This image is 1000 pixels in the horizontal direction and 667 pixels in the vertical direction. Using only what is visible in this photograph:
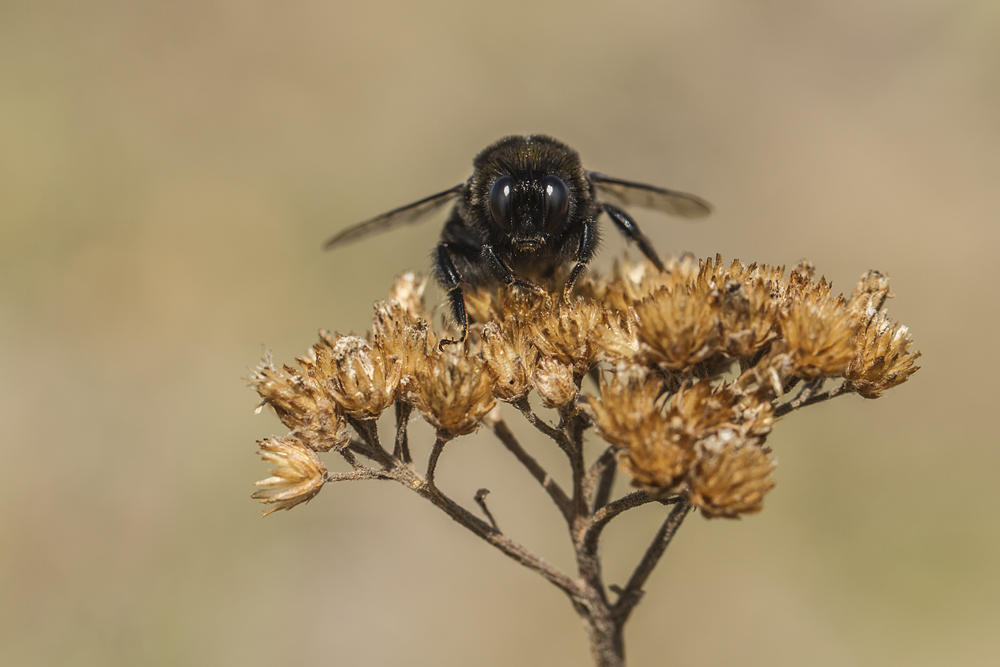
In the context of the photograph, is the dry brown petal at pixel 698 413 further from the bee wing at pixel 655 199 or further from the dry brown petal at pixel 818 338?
the bee wing at pixel 655 199

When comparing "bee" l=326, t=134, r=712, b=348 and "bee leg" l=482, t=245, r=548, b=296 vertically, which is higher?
"bee" l=326, t=134, r=712, b=348

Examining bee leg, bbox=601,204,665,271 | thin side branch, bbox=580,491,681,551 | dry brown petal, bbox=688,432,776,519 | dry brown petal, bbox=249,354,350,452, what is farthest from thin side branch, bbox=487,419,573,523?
bee leg, bbox=601,204,665,271

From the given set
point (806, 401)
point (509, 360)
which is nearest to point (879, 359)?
point (806, 401)

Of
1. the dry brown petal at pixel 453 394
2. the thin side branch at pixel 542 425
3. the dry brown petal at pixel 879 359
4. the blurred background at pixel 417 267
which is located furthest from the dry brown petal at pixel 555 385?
the blurred background at pixel 417 267

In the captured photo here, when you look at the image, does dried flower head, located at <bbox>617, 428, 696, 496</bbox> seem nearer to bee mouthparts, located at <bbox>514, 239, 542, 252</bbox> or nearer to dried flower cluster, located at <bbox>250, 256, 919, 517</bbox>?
dried flower cluster, located at <bbox>250, 256, 919, 517</bbox>

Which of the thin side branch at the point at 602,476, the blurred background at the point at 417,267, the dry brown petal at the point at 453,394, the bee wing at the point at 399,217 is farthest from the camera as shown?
the blurred background at the point at 417,267

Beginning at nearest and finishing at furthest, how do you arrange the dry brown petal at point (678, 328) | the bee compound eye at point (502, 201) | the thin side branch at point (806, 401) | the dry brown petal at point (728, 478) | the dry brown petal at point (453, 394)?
1. the dry brown petal at point (728, 478)
2. the dry brown petal at point (678, 328)
3. the dry brown petal at point (453, 394)
4. the thin side branch at point (806, 401)
5. the bee compound eye at point (502, 201)
